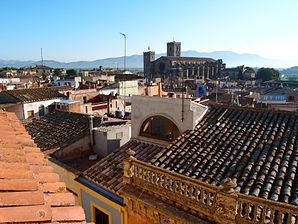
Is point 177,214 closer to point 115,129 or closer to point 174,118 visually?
point 174,118

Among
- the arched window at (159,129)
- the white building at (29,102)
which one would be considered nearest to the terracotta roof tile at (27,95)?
the white building at (29,102)

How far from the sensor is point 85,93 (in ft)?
110

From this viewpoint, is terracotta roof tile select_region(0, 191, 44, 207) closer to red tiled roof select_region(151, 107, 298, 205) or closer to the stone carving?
the stone carving

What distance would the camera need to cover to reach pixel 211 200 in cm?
645

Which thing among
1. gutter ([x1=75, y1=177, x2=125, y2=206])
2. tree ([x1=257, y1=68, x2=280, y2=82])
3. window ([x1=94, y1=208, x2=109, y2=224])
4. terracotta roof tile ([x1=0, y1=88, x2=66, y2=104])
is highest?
tree ([x1=257, y1=68, x2=280, y2=82])

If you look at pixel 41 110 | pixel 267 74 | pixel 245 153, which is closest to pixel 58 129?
pixel 245 153

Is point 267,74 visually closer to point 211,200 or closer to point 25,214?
point 211,200

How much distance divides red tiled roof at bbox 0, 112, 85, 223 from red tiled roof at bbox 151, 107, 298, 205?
16.2 ft

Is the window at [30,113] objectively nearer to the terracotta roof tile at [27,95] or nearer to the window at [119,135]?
the terracotta roof tile at [27,95]

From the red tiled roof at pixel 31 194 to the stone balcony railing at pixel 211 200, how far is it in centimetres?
389

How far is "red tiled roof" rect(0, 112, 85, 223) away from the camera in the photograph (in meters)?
2.47

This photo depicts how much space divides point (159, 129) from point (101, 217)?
431 centimetres

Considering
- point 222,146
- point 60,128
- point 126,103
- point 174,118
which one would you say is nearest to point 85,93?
point 126,103

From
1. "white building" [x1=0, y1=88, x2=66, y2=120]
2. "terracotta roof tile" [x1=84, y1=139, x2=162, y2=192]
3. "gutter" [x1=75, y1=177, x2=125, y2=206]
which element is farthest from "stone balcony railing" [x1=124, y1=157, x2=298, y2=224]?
"white building" [x1=0, y1=88, x2=66, y2=120]
